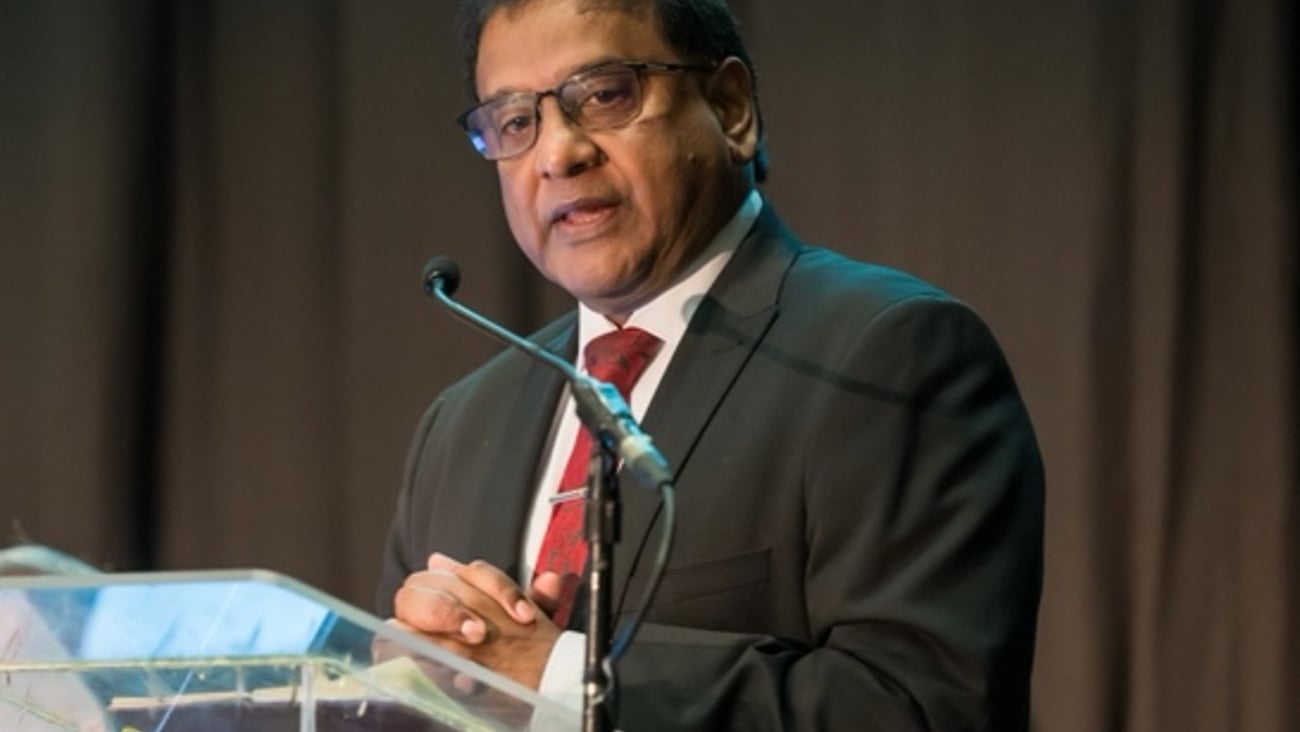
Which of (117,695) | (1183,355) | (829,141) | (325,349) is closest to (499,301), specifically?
(325,349)

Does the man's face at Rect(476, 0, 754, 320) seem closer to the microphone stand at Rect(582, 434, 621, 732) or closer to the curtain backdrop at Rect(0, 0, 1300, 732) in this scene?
the microphone stand at Rect(582, 434, 621, 732)

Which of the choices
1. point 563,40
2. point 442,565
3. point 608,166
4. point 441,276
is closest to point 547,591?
point 442,565

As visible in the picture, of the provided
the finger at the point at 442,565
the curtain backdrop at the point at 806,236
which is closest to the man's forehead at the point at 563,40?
the finger at the point at 442,565

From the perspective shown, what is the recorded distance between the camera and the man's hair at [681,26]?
2020 millimetres

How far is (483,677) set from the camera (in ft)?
4.18

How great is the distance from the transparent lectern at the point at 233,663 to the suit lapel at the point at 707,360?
0.53 meters

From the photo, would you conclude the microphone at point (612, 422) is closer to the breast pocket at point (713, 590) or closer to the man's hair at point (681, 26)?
the breast pocket at point (713, 590)

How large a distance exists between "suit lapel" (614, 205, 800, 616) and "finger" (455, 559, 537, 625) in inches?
5.1

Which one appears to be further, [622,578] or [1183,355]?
[1183,355]

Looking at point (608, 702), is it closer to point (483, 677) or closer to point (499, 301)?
point (483, 677)

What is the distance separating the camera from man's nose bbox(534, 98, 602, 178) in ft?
6.44

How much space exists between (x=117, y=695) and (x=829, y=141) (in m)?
1.89

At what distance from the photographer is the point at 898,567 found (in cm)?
172

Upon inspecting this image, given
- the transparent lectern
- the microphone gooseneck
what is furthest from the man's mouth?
the transparent lectern
